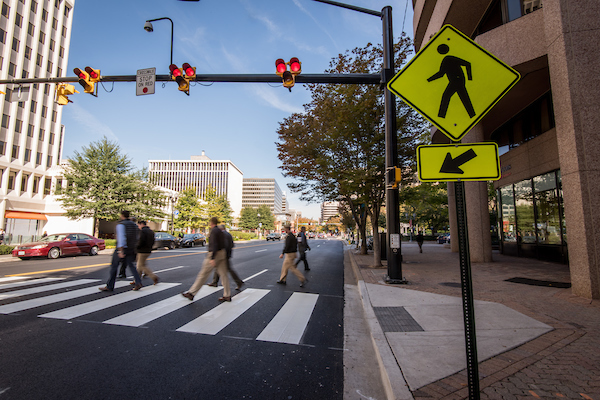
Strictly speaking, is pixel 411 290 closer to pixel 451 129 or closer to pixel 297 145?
pixel 451 129

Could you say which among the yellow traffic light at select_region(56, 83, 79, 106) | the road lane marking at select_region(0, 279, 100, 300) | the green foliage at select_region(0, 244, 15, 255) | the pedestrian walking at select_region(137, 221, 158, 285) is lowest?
the road lane marking at select_region(0, 279, 100, 300)

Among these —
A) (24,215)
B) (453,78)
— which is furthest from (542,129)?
(24,215)

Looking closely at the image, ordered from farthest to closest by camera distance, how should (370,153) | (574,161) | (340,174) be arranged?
(370,153) < (340,174) < (574,161)

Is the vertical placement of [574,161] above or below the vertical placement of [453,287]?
above

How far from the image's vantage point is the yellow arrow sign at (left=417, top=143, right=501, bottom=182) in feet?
8.21

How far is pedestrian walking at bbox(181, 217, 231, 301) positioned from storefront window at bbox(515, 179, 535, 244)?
46.7 ft

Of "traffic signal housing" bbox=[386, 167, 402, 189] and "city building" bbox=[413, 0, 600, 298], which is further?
"traffic signal housing" bbox=[386, 167, 402, 189]

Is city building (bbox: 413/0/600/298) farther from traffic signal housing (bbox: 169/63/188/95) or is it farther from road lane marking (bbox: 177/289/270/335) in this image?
traffic signal housing (bbox: 169/63/188/95)

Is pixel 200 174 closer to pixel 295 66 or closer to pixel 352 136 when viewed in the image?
pixel 352 136

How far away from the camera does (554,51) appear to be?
7.11 m

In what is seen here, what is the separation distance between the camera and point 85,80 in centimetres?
847

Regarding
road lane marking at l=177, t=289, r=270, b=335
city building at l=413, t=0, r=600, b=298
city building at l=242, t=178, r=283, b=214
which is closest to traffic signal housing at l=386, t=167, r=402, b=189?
city building at l=413, t=0, r=600, b=298

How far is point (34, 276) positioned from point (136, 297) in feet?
16.9

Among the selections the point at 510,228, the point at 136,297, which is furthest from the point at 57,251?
the point at 510,228
